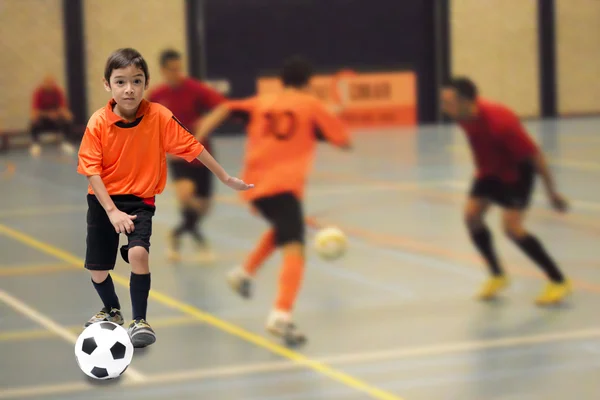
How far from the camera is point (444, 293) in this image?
82.2ft

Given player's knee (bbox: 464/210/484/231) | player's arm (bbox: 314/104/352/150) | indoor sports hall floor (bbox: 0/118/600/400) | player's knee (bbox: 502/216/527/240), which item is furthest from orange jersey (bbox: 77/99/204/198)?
player's knee (bbox: 502/216/527/240)

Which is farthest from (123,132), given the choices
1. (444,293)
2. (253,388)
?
(444,293)

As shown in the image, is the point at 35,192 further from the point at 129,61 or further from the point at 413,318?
the point at 129,61

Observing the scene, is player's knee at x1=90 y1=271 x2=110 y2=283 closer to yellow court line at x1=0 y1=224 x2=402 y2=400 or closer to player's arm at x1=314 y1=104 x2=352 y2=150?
player's arm at x1=314 y1=104 x2=352 y2=150

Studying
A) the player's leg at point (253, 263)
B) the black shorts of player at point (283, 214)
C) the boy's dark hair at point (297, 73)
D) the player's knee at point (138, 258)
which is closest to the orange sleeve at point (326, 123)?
the black shorts of player at point (283, 214)

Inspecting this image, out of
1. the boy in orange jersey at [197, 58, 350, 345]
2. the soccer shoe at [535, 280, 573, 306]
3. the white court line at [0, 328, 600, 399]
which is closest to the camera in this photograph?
the boy in orange jersey at [197, 58, 350, 345]

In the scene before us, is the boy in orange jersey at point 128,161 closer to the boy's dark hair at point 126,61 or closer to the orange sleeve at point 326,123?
the boy's dark hair at point 126,61

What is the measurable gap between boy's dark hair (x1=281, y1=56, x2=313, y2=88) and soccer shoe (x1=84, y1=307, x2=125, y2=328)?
7710 mm

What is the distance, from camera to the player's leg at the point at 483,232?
19.2 m

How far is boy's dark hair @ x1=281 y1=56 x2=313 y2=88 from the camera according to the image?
920 cm

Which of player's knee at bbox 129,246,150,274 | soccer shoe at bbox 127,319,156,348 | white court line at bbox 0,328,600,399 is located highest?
player's knee at bbox 129,246,150,274

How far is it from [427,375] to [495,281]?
4.29 meters

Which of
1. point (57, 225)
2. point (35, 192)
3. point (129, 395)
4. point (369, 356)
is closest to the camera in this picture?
point (129, 395)

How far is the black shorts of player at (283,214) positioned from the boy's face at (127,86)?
A: 12.1m
